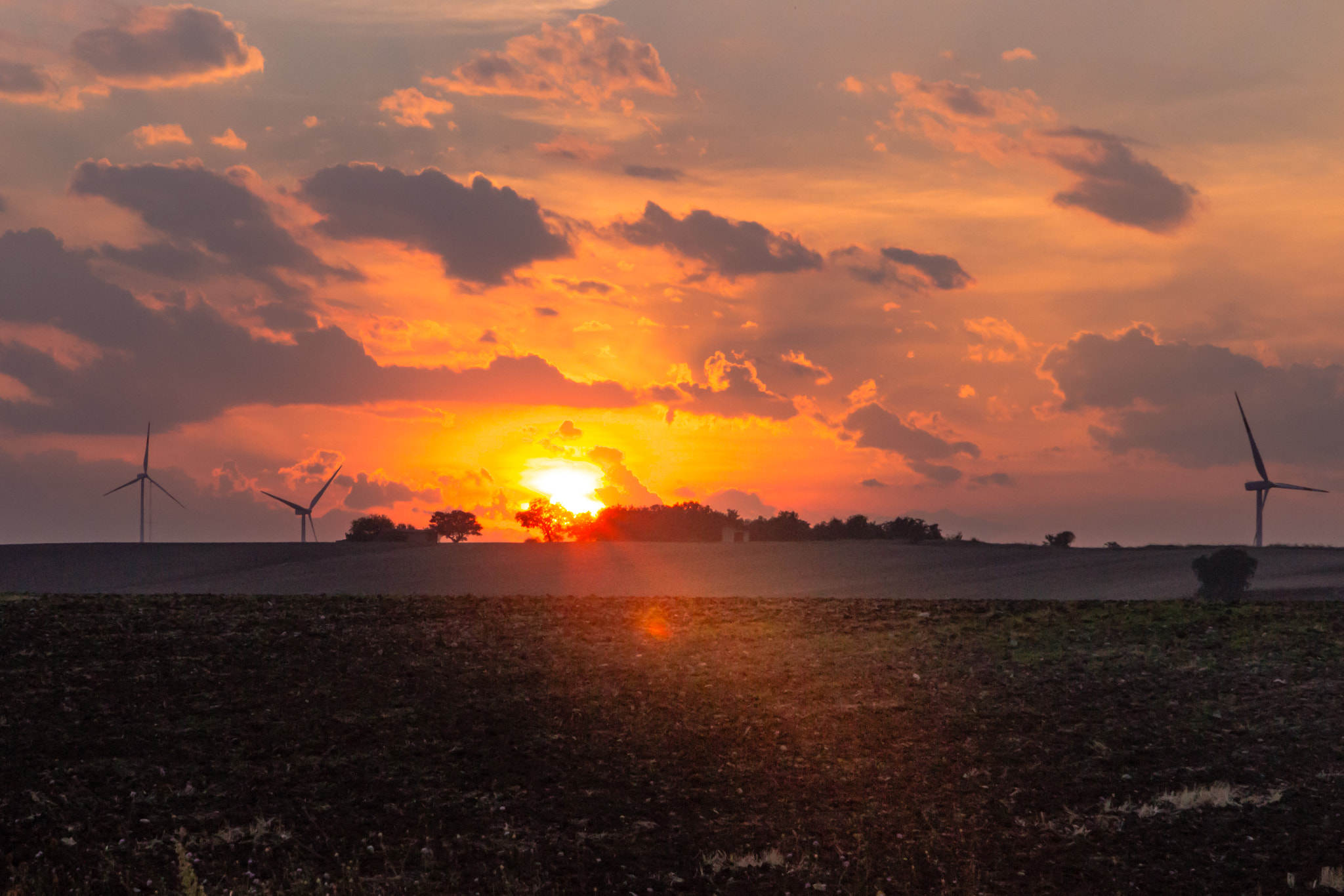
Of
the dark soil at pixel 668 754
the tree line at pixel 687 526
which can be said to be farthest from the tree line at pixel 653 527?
the dark soil at pixel 668 754

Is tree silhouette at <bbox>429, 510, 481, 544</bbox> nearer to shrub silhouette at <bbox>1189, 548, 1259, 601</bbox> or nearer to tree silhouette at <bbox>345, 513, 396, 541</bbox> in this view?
tree silhouette at <bbox>345, 513, 396, 541</bbox>

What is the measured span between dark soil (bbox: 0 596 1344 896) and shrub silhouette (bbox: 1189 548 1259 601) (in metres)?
25.6

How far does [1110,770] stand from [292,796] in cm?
1307

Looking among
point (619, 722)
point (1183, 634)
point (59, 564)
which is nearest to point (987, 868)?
point (619, 722)

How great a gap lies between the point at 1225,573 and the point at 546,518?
7866cm

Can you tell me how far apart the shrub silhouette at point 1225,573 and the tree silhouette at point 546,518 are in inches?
2954

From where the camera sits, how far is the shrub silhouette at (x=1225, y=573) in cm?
5375

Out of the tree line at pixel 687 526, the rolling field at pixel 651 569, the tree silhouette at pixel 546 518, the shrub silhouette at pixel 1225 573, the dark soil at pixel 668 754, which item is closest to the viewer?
the dark soil at pixel 668 754

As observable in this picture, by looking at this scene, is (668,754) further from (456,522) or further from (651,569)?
(456,522)

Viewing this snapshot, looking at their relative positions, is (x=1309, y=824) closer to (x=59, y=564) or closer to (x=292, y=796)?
(x=292, y=796)

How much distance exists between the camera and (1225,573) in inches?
2159

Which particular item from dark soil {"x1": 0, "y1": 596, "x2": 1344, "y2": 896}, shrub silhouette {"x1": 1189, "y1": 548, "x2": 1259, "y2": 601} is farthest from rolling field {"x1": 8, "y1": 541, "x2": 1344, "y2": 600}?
dark soil {"x1": 0, "y1": 596, "x2": 1344, "y2": 896}

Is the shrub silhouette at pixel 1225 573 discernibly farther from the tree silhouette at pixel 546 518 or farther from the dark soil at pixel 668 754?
the tree silhouette at pixel 546 518

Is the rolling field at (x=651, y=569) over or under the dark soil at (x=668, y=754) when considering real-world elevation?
over
